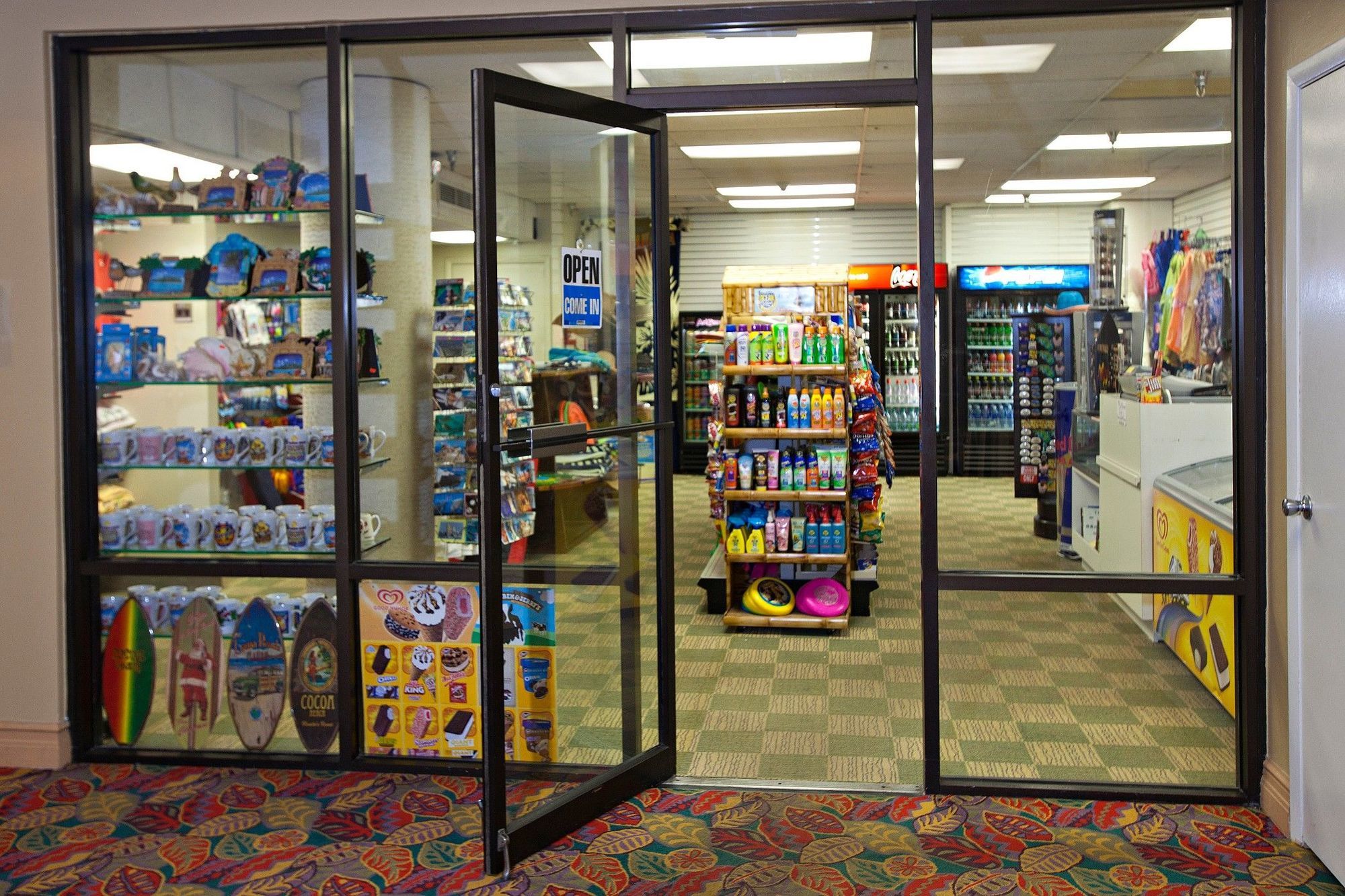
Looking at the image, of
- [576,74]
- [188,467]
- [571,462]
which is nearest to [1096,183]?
[576,74]

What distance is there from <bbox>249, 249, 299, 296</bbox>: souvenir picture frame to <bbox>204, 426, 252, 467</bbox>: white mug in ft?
1.75

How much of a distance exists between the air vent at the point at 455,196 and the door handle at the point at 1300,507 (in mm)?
2767

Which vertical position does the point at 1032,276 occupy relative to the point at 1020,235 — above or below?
below

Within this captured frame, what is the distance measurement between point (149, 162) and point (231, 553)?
1482 mm

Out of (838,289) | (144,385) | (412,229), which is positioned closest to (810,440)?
(838,289)

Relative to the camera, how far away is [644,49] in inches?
155

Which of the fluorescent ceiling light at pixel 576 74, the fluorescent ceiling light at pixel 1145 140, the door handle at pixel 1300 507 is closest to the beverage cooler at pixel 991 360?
the fluorescent ceiling light at pixel 1145 140

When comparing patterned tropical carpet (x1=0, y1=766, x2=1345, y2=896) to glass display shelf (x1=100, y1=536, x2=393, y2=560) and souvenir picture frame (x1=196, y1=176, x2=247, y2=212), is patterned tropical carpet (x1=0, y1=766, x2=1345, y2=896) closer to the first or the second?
glass display shelf (x1=100, y1=536, x2=393, y2=560)

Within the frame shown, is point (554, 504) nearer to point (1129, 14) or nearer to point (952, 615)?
point (952, 615)

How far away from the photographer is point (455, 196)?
13.4ft

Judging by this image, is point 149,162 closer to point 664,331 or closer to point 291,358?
point 291,358

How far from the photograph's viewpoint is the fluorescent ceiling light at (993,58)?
380 centimetres

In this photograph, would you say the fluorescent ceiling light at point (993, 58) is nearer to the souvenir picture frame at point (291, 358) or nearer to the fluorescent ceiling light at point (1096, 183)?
the fluorescent ceiling light at point (1096, 183)

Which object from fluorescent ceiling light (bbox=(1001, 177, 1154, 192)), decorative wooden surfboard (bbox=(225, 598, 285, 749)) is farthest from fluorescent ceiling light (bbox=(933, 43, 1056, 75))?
→ decorative wooden surfboard (bbox=(225, 598, 285, 749))
